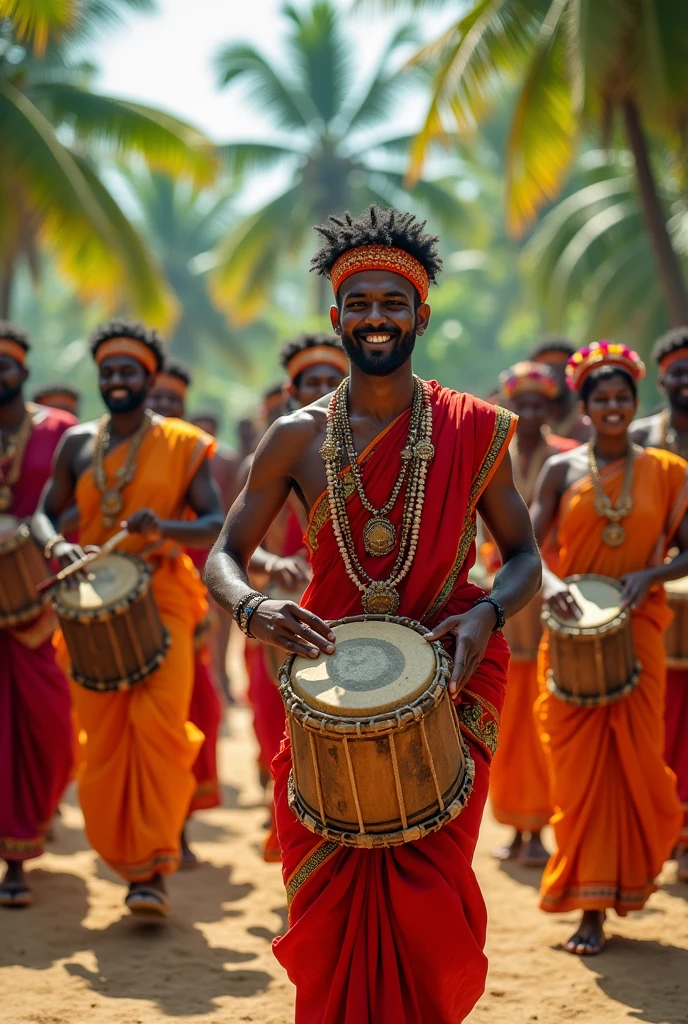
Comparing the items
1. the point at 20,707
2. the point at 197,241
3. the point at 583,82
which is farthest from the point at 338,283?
the point at 197,241

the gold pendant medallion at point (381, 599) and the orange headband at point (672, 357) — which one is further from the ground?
the orange headband at point (672, 357)

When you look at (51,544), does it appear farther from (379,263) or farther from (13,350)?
(379,263)

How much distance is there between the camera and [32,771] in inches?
305

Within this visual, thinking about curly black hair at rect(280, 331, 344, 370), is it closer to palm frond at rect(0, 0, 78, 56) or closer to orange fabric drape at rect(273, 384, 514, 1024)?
orange fabric drape at rect(273, 384, 514, 1024)

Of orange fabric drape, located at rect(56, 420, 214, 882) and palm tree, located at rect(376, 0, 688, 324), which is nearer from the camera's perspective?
orange fabric drape, located at rect(56, 420, 214, 882)

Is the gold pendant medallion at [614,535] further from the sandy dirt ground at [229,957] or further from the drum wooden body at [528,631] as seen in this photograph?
the sandy dirt ground at [229,957]

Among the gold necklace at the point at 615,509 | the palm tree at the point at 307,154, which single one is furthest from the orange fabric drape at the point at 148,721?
the palm tree at the point at 307,154

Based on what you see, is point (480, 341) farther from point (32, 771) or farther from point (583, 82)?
point (32, 771)

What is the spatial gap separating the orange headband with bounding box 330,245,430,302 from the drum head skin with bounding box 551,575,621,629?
232 cm

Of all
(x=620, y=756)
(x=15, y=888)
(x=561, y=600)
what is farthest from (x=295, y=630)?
(x=15, y=888)

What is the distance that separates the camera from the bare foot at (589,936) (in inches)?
251

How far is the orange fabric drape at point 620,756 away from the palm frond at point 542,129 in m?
10.1

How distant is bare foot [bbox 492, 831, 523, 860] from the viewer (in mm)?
8406

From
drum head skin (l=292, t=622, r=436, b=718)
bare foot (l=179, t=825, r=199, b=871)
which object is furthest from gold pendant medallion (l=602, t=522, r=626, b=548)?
bare foot (l=179, t=825, r=199, b=871)
